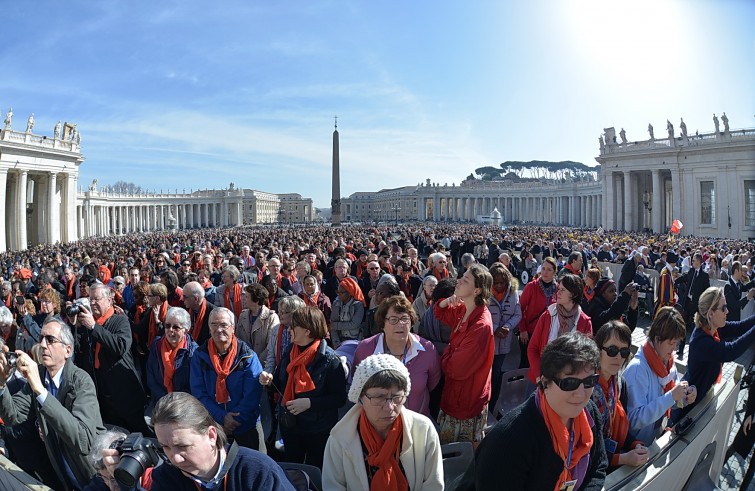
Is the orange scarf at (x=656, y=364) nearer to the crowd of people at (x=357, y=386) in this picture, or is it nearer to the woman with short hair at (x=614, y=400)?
the crowd of people at (x=357, y=386)

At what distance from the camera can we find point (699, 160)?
39.2 m

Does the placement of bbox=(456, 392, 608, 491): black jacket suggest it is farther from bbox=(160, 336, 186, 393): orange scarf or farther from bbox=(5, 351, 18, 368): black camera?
bbox=(160, 336, 186, 393): orange scarf

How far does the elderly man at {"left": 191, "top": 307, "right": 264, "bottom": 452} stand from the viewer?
155 inches

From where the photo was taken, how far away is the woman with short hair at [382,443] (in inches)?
107

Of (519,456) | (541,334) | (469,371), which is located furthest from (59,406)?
(541,334)

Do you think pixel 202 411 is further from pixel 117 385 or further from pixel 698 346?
pixel 698 346

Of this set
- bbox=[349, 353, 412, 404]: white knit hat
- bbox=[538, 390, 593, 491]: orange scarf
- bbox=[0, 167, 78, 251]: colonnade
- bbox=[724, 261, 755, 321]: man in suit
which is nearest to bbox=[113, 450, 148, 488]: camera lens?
bbox=[349, 353, 412, 404]: white knit hat

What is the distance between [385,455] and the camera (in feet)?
8.89

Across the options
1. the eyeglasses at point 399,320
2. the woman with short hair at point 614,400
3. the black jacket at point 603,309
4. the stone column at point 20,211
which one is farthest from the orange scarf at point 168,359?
the stone column at point 20,211

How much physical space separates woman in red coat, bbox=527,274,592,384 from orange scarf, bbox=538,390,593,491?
211 cm

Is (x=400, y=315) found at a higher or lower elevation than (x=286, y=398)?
higher

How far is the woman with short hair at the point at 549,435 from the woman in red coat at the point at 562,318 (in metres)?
2.14

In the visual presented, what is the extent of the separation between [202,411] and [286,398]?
5.42 feet

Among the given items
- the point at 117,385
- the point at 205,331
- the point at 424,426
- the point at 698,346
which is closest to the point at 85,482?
the point at 117,385
